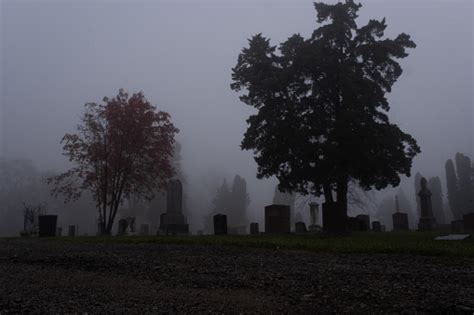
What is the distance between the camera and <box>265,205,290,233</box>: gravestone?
810 inches

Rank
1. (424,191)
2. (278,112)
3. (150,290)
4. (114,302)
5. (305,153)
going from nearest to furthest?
(114,302) < (150,290) < (305,153) < (278,112) < (424,191)

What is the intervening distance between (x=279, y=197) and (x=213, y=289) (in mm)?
64933

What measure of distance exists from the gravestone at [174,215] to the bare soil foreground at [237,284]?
44.9 ft

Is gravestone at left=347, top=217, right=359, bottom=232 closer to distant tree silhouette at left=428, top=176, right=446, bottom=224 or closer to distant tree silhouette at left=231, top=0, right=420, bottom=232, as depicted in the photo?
distant tree silhouette at left=231, top=0, right=420, bottom=232

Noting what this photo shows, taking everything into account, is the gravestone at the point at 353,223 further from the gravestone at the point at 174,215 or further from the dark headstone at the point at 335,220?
the gravestone at the point at 174,215

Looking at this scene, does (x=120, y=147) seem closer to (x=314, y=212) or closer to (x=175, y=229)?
(x=175, y=229)

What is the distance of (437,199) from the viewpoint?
192ft

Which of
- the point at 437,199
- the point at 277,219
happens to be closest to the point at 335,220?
the point at 277,219

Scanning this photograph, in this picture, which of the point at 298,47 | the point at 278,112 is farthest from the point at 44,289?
the point at 298,47

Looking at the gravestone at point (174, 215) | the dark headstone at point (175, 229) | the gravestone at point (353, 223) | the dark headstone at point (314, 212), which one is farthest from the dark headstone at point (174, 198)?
the dark headstone at point (314, 212)

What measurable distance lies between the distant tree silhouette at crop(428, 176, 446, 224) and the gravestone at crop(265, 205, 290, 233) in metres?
35.1

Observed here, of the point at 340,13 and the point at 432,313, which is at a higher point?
the point at 340,13

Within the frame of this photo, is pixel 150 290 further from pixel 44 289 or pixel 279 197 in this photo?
pixel 279 197

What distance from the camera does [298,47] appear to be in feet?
63.0
